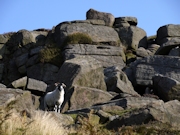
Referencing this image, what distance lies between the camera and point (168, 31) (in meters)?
52.7

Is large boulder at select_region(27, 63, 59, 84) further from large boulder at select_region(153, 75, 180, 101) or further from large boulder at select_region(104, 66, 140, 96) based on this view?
large boulder at select_region(153, 75, 180, 101)

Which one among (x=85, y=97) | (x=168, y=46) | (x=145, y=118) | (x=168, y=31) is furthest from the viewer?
(x=168, y=31)

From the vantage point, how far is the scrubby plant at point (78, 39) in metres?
46.6

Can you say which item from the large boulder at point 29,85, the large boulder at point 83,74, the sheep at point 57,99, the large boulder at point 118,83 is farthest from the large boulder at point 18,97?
the large boulder at point 118,83

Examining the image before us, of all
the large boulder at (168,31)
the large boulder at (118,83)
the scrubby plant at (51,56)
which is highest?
the large boulder at (168,31)

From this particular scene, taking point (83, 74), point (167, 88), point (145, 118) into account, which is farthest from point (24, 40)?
point (145, 118)

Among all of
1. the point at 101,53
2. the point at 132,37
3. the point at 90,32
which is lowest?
the point at 101,53

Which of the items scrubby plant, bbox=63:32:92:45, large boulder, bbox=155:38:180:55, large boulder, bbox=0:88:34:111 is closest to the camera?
large boulder, bbox=0:88:34:111

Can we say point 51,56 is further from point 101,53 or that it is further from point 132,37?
point 132,37

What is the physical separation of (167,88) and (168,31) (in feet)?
69.1

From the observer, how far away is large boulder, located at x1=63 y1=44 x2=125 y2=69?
4466 centimetres

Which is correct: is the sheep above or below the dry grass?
below

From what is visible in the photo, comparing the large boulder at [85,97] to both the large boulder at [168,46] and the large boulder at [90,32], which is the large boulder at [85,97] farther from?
the large boulder at [90,32]

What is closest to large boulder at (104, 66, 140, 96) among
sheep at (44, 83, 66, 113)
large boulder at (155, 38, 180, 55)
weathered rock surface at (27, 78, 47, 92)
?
Result: weathered rock surface at (27, 78, 47, 92)
